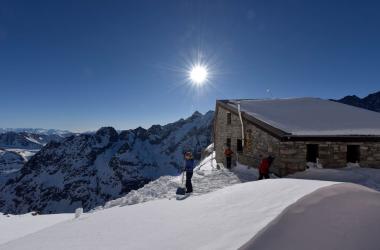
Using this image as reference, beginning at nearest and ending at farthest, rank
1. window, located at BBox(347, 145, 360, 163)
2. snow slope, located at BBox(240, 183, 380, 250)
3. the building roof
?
snow slope, located at BBox(240, 183, 380, 250)
window, located at BBox(347, 145, 360, 163)
the building roof

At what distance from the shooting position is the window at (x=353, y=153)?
14.9m

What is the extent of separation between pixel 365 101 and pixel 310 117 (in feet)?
515

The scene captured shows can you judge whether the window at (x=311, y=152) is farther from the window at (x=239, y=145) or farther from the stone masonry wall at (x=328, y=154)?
the window at (x=239, y=145)

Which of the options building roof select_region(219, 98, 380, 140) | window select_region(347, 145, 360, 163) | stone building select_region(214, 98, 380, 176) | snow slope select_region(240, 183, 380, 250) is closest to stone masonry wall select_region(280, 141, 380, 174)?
stone building select_region(214, 98, 380, 176)

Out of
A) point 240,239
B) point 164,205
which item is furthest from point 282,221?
point 164,205

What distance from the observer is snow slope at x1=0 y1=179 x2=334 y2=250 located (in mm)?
4953

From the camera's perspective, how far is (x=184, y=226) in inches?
240

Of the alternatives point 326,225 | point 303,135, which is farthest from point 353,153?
point 326,225

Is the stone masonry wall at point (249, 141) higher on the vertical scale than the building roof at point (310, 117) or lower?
lower

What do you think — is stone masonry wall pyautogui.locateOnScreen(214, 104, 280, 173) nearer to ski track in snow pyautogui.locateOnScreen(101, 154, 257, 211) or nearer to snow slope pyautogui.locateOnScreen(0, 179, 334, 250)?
ski track in snow pyautogui.locateOnScreen(101, 154, 257, 211)

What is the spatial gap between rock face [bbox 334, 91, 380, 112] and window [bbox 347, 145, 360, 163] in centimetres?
14707

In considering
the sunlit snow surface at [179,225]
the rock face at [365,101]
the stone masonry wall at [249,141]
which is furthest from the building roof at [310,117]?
the rock face at [365,101]

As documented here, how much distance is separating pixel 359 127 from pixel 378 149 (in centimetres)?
172

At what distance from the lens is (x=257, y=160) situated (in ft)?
55.6
